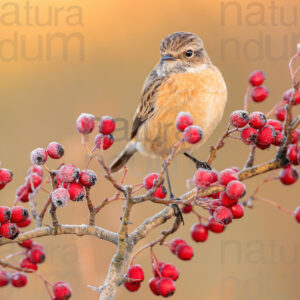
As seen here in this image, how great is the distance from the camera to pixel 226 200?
80.6 inches

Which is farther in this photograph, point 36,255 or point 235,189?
point 36,255

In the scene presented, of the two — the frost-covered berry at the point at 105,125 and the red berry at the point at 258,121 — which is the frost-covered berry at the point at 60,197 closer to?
the frost-covered berry at the point at 105,125

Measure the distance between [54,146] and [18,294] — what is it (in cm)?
232

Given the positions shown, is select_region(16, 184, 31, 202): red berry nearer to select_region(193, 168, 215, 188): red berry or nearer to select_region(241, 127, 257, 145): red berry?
select_region(193, 168, 215, 188): red berry

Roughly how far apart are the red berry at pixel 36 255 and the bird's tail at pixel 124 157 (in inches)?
69.0

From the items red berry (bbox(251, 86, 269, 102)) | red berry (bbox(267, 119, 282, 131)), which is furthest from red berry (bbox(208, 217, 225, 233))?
red berry (bbox(251, 86, 269, 102))

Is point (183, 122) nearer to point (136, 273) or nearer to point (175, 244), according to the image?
point (136, 273)

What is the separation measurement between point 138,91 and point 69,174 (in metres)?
3.54

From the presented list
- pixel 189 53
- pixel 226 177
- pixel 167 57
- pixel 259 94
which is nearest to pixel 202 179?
pixel 226 177

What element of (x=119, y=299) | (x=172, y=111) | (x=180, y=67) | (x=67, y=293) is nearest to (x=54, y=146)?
(x=67, y=293)

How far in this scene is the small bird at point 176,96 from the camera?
3.56 metres

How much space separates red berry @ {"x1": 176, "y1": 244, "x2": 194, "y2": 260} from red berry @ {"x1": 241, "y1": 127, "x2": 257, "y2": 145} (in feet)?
1.76

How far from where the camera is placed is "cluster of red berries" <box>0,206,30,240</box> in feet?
6.49

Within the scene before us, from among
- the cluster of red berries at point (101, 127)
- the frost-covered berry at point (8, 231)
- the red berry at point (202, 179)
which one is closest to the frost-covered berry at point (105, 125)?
the cluster of red berries at point (101, 127)
